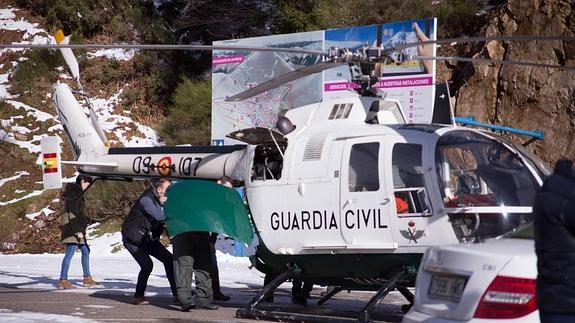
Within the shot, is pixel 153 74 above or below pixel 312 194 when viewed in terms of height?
above

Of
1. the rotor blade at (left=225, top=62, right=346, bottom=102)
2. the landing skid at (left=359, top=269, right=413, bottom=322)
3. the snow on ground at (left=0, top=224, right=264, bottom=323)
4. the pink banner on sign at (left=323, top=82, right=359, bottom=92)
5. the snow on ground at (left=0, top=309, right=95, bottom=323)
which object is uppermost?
the pink banner on sign at (left=323, top=82, right=359, bottom=92)

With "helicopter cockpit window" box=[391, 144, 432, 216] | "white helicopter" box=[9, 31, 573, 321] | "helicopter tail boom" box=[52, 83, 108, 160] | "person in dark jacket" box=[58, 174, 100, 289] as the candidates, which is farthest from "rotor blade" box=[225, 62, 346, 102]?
"person in dark jacket" box=[58, 174, 100, 289]

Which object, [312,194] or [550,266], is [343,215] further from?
[550,266]

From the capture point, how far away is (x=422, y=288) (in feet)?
21.4

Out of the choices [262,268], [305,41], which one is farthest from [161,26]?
[262,268]

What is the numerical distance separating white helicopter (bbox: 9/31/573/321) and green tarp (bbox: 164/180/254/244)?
0.75 feet

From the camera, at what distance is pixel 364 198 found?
34.1ft

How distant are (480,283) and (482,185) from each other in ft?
12.8

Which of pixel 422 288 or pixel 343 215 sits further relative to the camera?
pixel 343 215

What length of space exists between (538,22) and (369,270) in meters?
13.2

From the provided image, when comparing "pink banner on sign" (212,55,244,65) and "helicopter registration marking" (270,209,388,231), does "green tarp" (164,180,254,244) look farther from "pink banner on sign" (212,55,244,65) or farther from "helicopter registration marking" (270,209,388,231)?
"pink banner on sign" (212,55,244,65)

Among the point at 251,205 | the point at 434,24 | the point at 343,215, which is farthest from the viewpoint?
the point at 434,24

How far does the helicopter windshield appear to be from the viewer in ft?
30.8

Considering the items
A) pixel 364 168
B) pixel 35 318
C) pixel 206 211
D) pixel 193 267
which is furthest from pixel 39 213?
pixel 364 168
